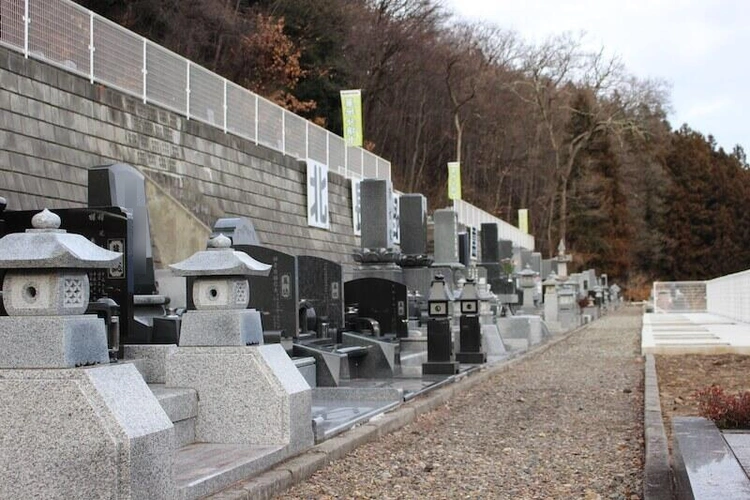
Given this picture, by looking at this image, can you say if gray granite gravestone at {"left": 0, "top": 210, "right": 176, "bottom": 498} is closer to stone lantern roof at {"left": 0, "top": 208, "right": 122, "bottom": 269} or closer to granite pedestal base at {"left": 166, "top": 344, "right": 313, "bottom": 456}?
stone lantern roof at {"left": 0, "top": 208, "right": 122, "bottom": 269}

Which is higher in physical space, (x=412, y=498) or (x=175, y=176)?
(x=175, y=176)

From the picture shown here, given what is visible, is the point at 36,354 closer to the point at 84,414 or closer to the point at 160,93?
the point at 84,414

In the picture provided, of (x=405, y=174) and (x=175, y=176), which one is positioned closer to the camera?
(x=175, y=176)

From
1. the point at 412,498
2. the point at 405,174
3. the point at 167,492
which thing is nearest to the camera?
the point at 167,492

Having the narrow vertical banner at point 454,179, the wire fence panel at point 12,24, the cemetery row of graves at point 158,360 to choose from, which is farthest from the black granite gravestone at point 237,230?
the narrow vertical banner at point 454,179

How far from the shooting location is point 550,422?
9719mm

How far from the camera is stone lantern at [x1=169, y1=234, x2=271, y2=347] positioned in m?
6.58

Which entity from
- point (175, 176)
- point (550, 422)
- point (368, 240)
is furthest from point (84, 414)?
point (368, 240)

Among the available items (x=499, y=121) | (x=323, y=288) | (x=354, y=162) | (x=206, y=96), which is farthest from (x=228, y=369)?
(x=499, y=121)

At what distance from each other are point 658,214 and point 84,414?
71.4 meters

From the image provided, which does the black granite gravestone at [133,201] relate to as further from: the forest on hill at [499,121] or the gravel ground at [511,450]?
the forest on hill at [499,121]

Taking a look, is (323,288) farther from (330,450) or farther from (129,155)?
(330,450)

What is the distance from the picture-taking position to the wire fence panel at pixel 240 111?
21.6m

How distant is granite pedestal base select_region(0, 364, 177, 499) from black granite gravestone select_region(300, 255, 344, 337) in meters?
8.20
